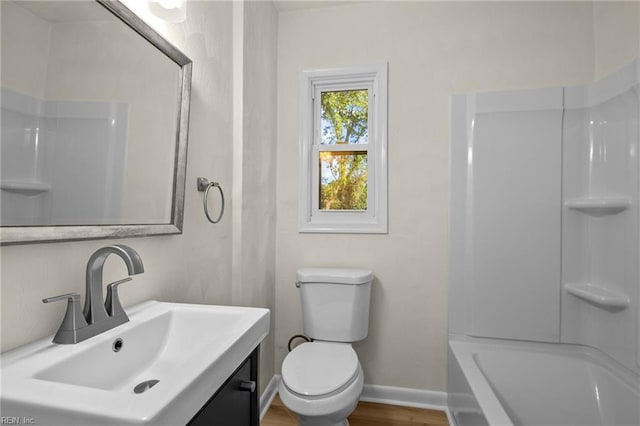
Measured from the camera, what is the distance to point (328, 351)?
166 centimetres

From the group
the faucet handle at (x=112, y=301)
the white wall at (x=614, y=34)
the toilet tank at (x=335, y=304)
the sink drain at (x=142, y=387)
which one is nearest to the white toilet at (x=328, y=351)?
the toilet tank at (x=335, y=304)

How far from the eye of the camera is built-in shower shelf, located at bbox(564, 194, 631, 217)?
1.61m

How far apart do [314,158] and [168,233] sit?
1219mm

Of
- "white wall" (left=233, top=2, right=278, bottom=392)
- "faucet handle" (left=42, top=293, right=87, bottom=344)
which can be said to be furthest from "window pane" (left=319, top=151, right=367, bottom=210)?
"faucet handle" (left=42, top=293, right=87, bottom=344)

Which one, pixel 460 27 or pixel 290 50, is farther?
pixel 290 50

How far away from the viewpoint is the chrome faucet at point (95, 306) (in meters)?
0.76

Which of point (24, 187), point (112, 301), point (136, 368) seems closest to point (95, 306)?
point (112, 301)

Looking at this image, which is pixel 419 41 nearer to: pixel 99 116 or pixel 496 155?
pixel 496 155

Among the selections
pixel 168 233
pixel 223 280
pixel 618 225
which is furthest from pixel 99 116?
pixel 618 225

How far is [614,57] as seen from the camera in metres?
1.69

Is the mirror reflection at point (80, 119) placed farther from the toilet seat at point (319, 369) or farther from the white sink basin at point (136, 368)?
the toilet seat at point (319, 369)

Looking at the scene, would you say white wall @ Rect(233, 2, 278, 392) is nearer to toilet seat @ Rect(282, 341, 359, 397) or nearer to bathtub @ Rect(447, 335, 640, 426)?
toilet seat @ Rect(282, 341, 359, 397)

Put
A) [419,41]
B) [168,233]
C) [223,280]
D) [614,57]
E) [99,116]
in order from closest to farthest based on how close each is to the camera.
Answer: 1. [99,116]
2. [168,233]
3. [223,280]
4. [614,57]
5. [419,41]

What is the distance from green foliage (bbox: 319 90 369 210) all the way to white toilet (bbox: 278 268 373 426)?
48 centimetres
